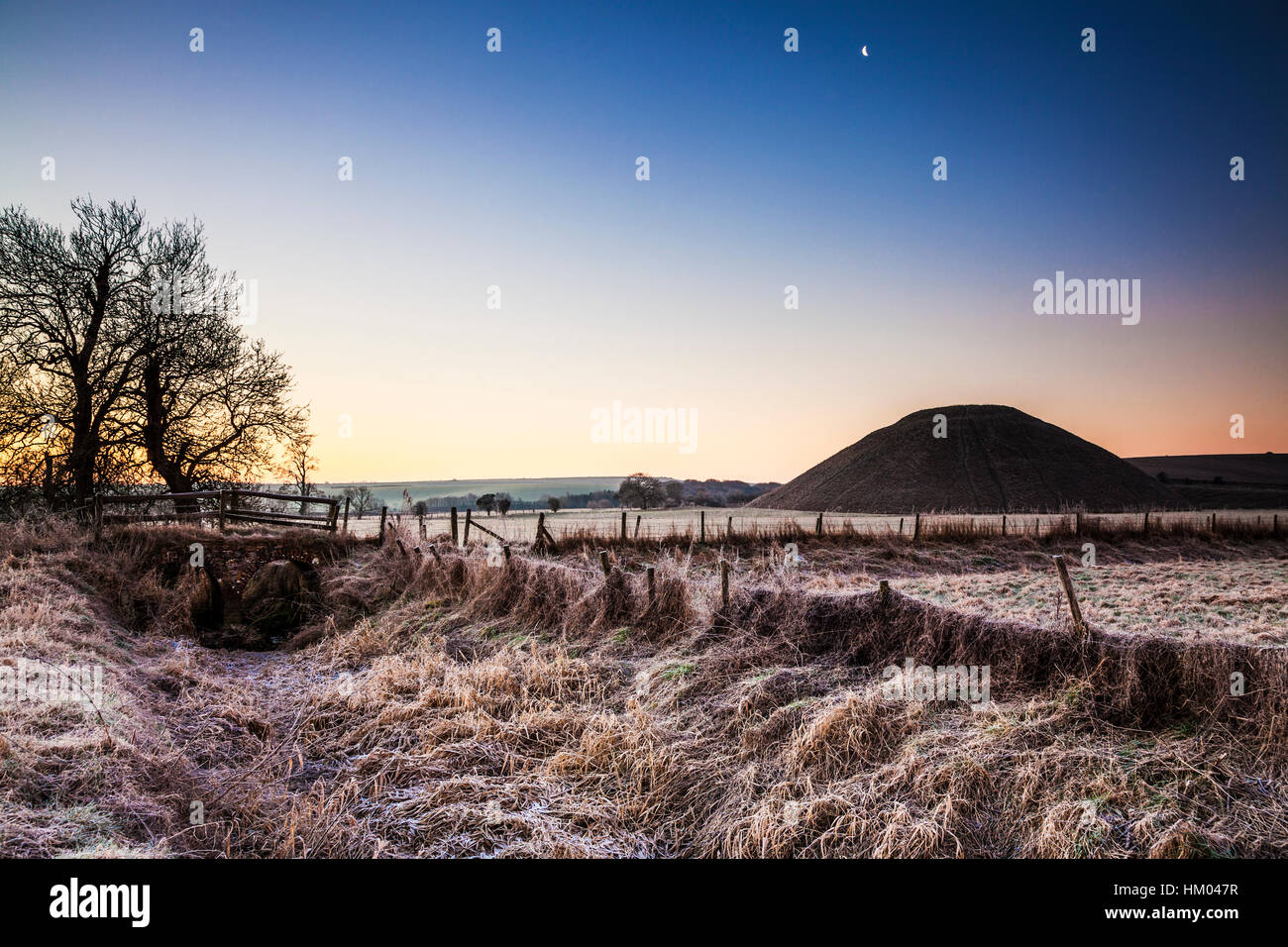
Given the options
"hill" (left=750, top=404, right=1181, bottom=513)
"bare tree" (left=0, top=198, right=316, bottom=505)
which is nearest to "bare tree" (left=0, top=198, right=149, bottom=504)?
"bare tree" (left=0, top=198, right=316, bottom=505)

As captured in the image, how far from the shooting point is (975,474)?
75.6m

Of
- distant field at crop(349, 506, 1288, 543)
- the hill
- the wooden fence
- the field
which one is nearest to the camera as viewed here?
the field

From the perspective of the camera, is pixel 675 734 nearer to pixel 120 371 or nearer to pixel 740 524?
pixel 120 371

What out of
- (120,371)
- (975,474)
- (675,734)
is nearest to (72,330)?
(120,371)

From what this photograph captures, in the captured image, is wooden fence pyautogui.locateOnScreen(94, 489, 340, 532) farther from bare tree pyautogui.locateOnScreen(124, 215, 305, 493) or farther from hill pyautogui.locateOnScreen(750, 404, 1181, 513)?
hill pyautogui.locateOnScreen(750, 404, 1181, 513)

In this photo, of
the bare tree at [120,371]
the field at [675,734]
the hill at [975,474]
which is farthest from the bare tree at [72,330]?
the hill at [975,474]

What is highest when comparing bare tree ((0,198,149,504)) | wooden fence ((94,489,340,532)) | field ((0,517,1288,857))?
bare tree ((0,198,149,504))

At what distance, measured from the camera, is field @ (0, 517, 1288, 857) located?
5129mm

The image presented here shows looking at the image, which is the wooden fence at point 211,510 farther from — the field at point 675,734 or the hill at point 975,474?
the hill at point 975,474

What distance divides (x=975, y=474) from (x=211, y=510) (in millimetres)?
75754

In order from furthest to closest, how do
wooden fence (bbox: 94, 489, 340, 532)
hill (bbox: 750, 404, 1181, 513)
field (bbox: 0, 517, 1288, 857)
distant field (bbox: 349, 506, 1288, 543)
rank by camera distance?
hill (bbox: 750, 404, 1181, 513) → distant field (bbox: 349, 506, 1288, 543) → wooden fence (bbox: 94, 489, 340, 532) → field (bbox: 0, 517, 1288, 857)

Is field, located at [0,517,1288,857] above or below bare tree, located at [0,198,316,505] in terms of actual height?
below

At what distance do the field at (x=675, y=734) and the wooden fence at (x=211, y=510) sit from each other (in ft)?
18.7

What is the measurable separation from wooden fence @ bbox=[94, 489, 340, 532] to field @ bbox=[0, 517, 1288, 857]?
5692mm
